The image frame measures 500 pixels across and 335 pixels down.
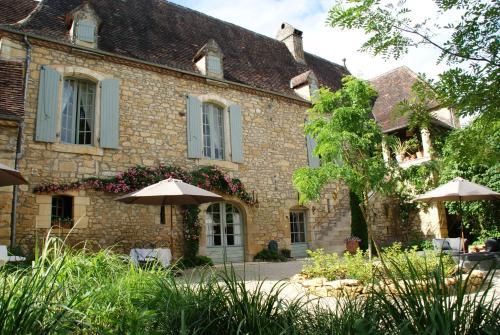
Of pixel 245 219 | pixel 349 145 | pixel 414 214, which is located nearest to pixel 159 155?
pixel 245 219

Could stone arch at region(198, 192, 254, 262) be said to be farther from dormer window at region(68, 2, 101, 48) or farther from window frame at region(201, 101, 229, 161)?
dormer window at region(68, 2, 101, 48)

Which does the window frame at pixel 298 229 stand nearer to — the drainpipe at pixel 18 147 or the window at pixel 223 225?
the window at pixel 223 225

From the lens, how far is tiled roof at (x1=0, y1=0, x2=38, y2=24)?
943 cm

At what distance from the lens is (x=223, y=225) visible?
429 inches

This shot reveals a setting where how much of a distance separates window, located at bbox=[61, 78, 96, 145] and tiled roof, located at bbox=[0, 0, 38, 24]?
2040 mm

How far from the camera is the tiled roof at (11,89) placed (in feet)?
24.1

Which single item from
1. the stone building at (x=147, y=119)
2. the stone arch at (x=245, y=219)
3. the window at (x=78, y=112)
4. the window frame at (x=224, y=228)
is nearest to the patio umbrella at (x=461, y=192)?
the stone building at (x=147, y=119)

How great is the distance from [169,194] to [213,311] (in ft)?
→ 13.9

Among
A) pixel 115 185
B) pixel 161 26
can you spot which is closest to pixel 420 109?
pixel 115 185

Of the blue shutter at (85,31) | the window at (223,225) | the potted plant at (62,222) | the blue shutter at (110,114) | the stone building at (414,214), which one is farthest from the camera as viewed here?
the stone building at (414,214)

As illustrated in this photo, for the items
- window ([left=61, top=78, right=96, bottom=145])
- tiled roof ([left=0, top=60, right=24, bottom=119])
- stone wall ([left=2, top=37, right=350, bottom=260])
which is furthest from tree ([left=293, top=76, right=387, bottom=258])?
tiled roof ([left=0, top=60, right=24, bottom=119])

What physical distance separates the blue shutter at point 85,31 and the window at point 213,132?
10.7ft

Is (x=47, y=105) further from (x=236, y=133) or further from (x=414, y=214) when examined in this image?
(x=414, y=214)

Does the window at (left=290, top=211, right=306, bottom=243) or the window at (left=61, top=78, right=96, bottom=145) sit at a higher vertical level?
the window at (left=61, top=78, right=96, bottom=145)
